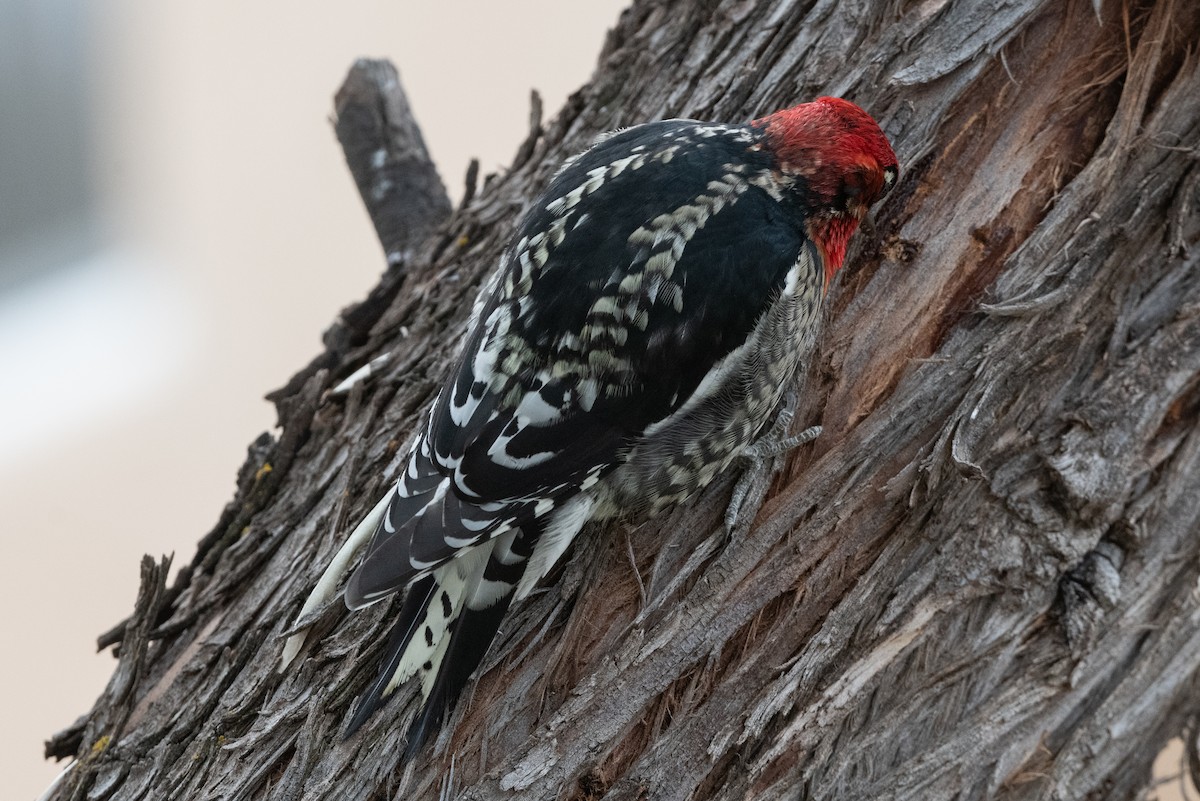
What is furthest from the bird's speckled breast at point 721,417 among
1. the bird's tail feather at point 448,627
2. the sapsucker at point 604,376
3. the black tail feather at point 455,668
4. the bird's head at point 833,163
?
the black tail feather at point 455,668

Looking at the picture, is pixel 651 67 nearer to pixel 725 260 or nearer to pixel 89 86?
pixel 725 260

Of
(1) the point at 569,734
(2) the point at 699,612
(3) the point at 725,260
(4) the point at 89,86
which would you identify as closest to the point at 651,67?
(3) the point at 725,260

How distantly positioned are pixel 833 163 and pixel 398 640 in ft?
4.76

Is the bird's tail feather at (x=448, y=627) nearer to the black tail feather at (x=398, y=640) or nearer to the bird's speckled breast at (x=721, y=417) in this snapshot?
the black tail feather at (x=398, y=640)

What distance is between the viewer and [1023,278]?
2.04 m

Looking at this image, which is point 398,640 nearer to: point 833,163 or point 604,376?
point 604,376

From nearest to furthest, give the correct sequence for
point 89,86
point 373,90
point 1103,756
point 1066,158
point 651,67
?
point 1103,756
point 1066,158
point 651,67
point 373,90
point 89,86

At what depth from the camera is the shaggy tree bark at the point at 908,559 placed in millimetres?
1803

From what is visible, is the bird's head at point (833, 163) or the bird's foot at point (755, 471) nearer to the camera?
the bird's foot at point (755, 471)

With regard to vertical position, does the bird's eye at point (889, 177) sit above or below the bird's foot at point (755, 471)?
above

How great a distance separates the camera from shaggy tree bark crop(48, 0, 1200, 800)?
5.91ft

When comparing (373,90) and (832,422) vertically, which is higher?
(373,90)

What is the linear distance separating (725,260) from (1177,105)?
942mm

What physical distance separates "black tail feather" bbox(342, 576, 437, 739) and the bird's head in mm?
1182
